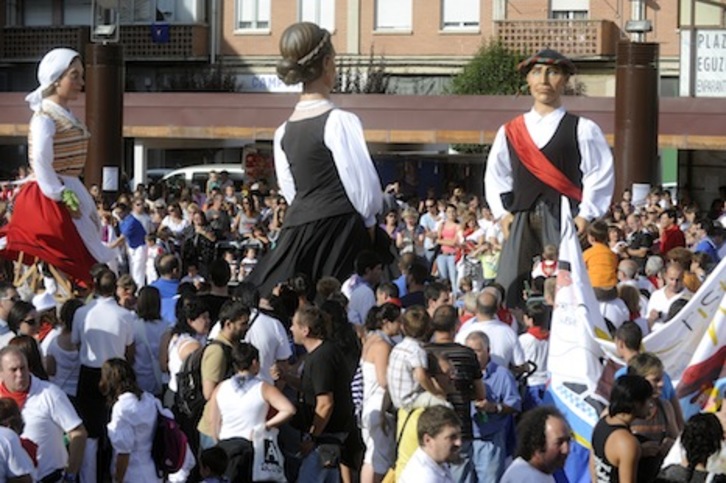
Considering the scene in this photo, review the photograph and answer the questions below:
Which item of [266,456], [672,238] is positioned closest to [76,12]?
[672,238]

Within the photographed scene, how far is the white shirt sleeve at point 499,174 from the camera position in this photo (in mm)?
11484

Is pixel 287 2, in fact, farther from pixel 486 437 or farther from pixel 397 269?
pixel 486 437

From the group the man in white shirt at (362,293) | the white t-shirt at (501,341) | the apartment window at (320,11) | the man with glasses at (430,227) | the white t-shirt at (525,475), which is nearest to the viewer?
the white t-shirt at (525,475)

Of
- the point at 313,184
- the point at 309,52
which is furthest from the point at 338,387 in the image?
the point at 309,52

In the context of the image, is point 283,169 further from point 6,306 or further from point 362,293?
point 362,293

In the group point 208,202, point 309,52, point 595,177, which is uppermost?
point 309,52

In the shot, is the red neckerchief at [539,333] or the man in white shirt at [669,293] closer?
the red neckerchief at [539,333]

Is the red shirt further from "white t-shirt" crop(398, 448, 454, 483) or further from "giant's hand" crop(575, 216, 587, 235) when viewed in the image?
"white t-shirt" crop(398, 448, 454, 483)

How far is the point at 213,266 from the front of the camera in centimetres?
1197

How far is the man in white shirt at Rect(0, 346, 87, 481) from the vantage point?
31.3 ft

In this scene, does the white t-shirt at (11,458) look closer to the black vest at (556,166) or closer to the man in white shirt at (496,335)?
the man in white shirt at (496,335)

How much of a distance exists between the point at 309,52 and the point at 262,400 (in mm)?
1913

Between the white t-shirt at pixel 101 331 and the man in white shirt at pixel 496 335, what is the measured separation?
212 cm

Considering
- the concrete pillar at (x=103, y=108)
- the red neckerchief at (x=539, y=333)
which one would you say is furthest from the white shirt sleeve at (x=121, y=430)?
the concrete pillar at (x=103, y=108)
